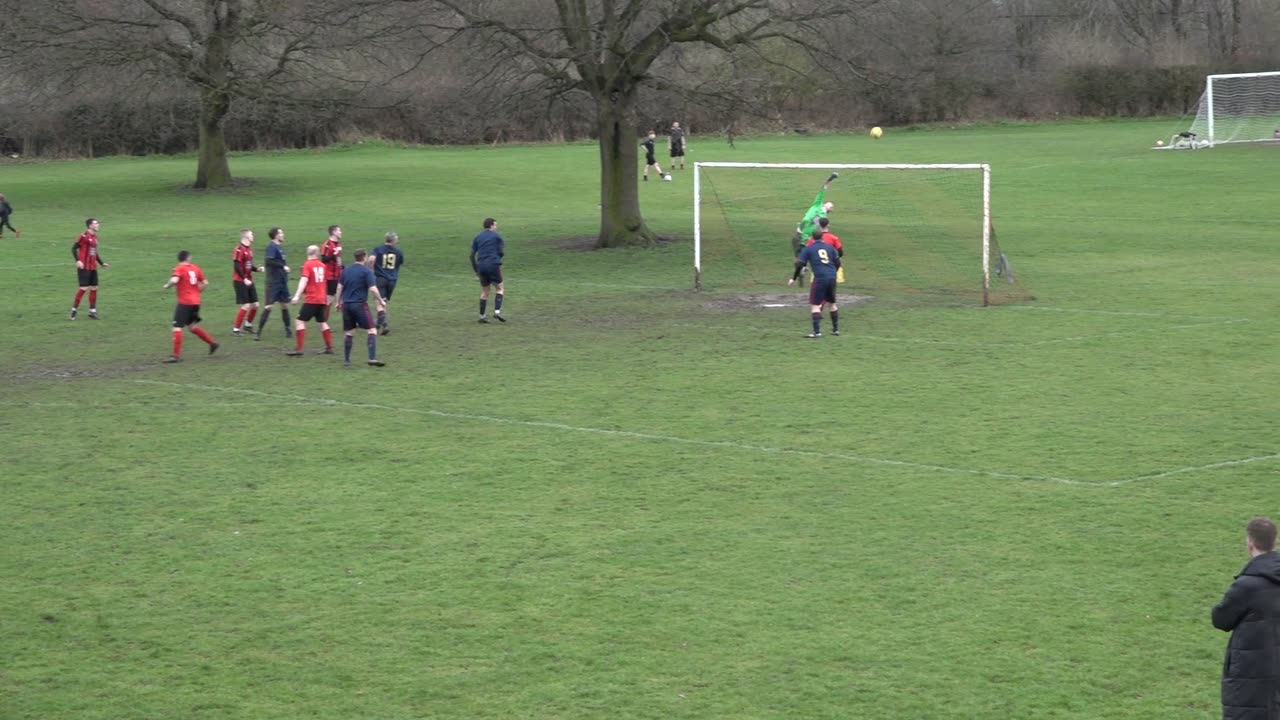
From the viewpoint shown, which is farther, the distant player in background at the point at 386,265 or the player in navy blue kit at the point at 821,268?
the distant player in background at the point at 386,265

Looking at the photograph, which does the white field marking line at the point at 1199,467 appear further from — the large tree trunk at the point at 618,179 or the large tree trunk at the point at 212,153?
the large tree trunk at the point at 212,153

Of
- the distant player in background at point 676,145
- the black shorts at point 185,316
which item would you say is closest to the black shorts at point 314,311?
the black shorts at point 185,316

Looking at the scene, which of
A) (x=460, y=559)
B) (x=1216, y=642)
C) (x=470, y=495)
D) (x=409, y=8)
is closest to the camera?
(x=1216, y=642)

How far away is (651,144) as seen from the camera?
177 ft

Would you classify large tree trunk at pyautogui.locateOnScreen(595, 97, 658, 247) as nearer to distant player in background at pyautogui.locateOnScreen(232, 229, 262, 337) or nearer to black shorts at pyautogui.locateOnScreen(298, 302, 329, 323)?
distant player in background at pyautogui.locateOnScreen(232, 229, 262, 337)

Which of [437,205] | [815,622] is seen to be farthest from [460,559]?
[437,205]

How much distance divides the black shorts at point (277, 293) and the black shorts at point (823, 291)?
8455 mm

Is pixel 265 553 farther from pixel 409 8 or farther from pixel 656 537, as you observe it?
pixel 409 8

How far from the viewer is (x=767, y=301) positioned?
27516 mm

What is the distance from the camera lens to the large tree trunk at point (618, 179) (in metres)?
34.3

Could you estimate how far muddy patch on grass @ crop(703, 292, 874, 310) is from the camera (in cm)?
2684

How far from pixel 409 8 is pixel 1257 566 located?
102ft

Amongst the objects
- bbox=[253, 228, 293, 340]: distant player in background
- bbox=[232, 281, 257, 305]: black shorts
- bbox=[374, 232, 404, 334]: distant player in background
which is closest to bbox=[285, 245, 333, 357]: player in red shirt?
bbox=[253, 228, 293, 340]: distant player in background

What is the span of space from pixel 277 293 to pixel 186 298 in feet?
6.86
